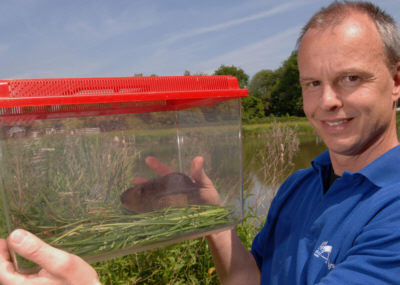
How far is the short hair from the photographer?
1160 millimetres

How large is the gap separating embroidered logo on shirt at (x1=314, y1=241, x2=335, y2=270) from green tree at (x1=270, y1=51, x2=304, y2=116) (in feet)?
123

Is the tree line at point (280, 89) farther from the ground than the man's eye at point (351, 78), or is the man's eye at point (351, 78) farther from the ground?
the tree line at point (280, 89)

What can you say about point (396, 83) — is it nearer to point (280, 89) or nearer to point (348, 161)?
point (348, 161)

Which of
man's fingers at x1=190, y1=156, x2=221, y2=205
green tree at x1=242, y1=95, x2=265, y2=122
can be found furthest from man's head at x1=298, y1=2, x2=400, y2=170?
green tree at x1=242, y1=95, x2=265, y2=122

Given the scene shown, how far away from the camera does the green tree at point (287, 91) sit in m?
38.5

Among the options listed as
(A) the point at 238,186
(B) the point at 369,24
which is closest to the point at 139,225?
(A) the point at 238,186

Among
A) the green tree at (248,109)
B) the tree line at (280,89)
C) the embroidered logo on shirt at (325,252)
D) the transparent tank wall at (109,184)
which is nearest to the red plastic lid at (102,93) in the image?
the transparent tank wall at (109,184)

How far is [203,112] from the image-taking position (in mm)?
1516

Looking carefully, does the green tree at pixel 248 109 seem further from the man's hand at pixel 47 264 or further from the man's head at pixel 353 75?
the man's hand at pixel 47 264

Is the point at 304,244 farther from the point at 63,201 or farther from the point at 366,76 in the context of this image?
the point at 63,201

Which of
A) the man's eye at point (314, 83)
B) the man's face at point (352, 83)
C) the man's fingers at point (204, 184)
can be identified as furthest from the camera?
the man's fingers at point (204, 184)

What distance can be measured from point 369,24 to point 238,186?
32.2 inches

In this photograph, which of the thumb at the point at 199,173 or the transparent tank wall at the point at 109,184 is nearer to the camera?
the transparent tank wall at the point at 109,184

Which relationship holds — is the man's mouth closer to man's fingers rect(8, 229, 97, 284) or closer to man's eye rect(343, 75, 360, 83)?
man's eye rect(343, 75, 360, 83)
